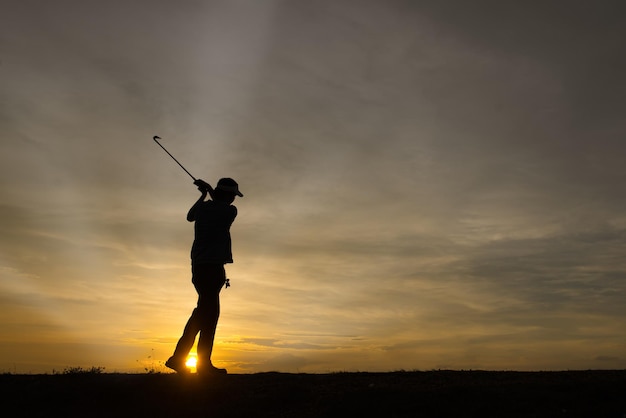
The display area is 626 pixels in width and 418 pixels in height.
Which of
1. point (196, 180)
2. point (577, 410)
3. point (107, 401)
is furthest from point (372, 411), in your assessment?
point (196, 180)

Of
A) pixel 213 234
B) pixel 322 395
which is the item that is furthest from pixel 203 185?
pixel 322 395

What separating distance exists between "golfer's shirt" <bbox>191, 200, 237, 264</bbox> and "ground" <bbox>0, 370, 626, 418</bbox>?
7.39ft

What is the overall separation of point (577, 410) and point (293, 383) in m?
4.73

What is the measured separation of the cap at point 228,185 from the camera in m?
11.8

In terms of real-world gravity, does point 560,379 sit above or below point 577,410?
above

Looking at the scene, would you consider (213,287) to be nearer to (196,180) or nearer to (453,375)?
(196,180)

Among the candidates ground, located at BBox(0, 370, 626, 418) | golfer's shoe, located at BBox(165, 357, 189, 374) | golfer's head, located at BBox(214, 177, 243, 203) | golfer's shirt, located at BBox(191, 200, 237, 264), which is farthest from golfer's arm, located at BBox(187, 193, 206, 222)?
ground, located at BBox(0, 370, 626, 418)

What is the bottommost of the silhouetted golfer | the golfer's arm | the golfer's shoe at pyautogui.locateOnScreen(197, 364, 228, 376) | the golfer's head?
the golfer's shoe at pyautogui.locateOnScreen(197, 364, 228, 376)

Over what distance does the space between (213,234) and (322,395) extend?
3.58 m

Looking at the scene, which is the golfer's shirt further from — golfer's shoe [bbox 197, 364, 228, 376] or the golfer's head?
golfer's shoe [bbox 197, 364, 228, 376]

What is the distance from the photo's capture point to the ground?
923 centimetres

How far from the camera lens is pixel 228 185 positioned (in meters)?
11.9

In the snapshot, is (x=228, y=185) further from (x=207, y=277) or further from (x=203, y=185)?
(x=207, y=277)

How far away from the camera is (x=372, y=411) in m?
9.27
